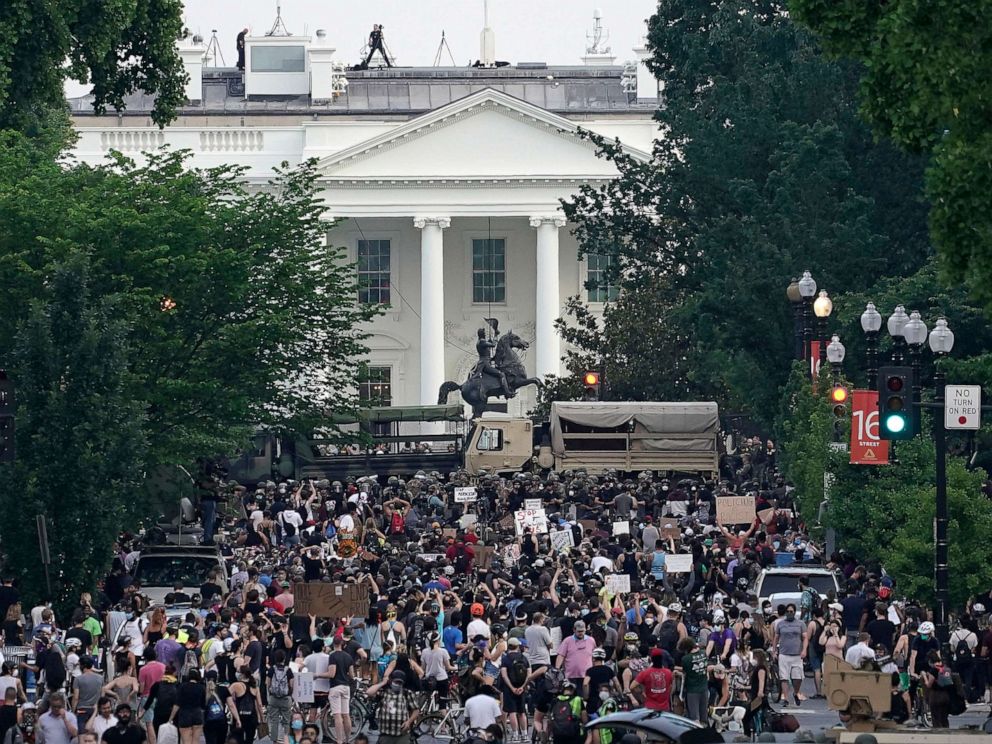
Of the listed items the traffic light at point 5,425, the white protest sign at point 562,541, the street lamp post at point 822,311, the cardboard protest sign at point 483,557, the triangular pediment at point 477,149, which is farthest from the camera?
the triangular pediment at point 477,149

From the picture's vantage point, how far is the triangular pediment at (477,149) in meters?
87.4

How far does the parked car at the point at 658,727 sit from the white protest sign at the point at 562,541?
58.6 feet

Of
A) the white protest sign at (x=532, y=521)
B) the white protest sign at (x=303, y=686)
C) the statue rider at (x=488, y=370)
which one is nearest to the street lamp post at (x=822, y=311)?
the white protest sign at (x=532, y=521)

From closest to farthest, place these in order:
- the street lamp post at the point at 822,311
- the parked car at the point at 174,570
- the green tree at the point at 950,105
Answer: the green tree at the point at 950,105 < the parked car at the point at 174,570 < the street lamp post at the point at 822,311

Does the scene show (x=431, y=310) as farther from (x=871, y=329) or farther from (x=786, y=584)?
(x=786, y=584)

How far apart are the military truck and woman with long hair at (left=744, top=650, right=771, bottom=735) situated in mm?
28951

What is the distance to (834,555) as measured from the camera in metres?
40.5

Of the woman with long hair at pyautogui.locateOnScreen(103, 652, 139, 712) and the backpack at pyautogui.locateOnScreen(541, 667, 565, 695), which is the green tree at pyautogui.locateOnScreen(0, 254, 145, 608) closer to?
the woman with long hair at pyautogui.locateOnScreen(103, 652, 139, 712)

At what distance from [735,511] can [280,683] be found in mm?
15988

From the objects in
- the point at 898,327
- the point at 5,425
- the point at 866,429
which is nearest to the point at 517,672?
the point at 5,425

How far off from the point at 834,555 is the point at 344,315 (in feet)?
48.5

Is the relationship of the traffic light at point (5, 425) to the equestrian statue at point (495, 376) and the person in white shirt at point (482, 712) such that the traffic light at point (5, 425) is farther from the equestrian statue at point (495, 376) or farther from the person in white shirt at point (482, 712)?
the equestrian statue at point (495, 376)

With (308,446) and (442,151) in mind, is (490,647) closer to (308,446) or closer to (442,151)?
(308,446)

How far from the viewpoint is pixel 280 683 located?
27.6 m
